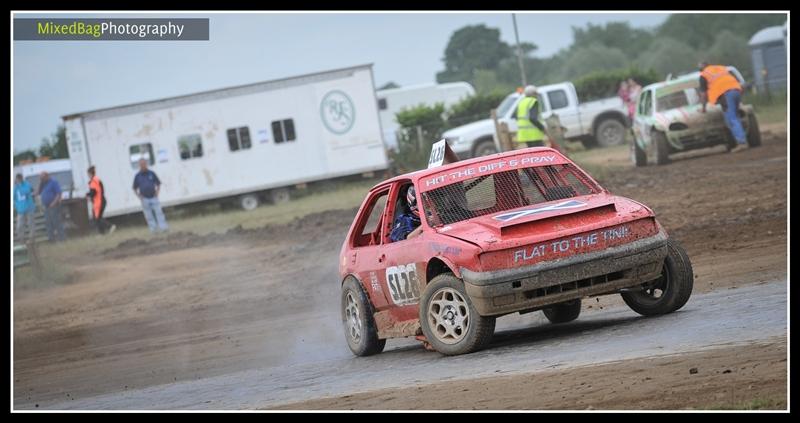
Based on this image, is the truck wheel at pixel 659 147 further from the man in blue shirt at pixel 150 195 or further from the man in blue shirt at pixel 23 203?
the man in blue shirt at pixel 23 203

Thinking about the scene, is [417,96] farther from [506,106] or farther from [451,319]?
[451,319]

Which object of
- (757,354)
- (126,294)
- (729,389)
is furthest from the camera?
(126,294)

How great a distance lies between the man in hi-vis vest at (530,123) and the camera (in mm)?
19837

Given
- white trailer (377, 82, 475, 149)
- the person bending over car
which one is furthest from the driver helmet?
white trailer (377, 82, 475, 149)

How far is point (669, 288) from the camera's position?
8.39 meters

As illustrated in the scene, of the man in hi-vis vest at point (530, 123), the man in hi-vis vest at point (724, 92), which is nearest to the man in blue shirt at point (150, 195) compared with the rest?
the man in hi-vis vest at point (530, 123)

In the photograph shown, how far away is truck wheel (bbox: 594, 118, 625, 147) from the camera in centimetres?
3066

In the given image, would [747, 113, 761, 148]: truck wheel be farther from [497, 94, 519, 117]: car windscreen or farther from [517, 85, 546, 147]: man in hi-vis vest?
[497, 94, 519, 117]: car windscreen

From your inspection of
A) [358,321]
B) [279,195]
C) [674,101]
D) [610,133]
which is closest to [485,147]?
[610,133]

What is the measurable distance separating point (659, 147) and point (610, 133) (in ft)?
23.2

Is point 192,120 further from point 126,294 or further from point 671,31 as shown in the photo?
point 671,31
